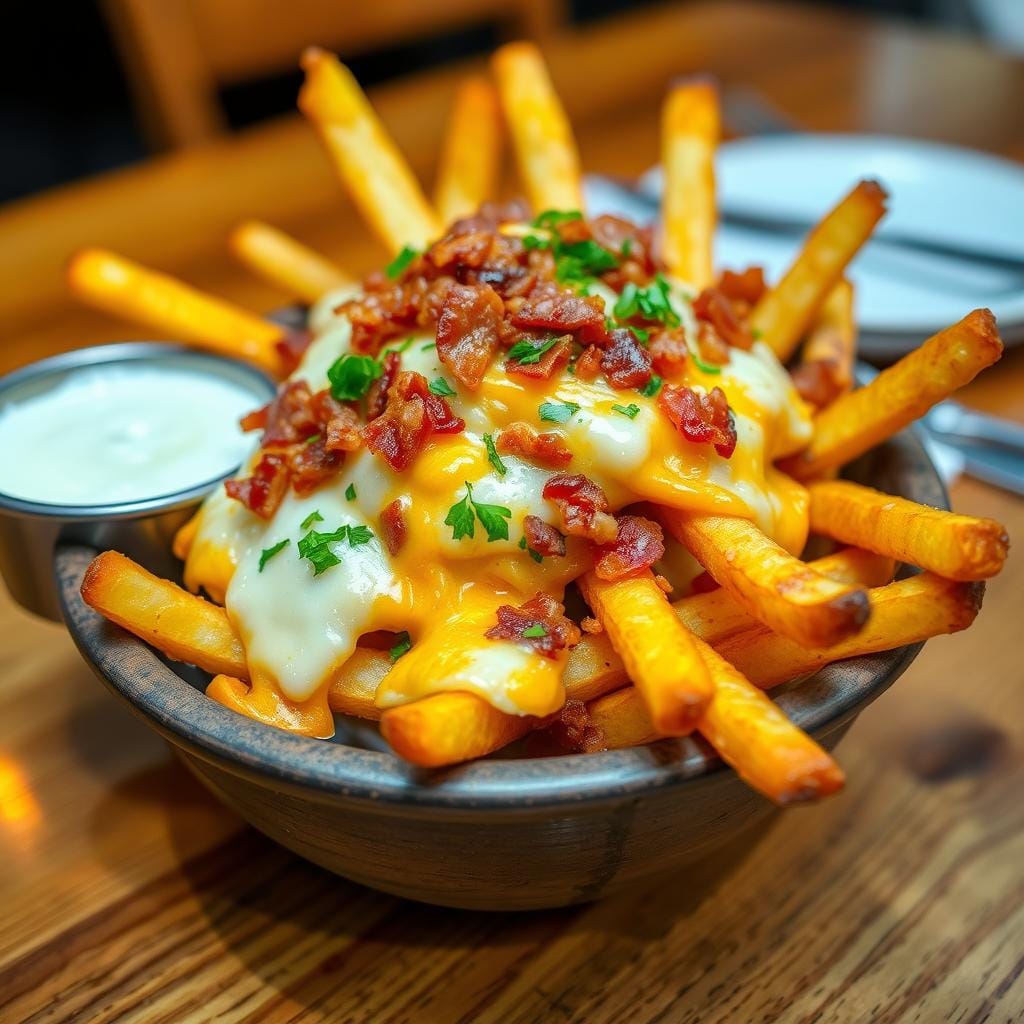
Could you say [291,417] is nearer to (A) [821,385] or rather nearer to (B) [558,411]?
(B) [558,411]

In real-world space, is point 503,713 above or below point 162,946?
above

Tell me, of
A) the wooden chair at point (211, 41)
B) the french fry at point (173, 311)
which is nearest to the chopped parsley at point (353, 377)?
the french fry at point (173, 311)

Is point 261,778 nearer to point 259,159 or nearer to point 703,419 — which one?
point 703,419

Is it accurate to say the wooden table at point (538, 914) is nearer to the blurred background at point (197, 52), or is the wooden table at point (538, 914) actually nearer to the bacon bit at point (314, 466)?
the bacon bit at point (314, 466)

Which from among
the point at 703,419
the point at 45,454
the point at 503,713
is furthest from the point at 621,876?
the point at 45,454

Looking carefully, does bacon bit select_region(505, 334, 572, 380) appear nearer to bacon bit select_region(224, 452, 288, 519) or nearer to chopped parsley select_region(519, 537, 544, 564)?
chopped parsley select_region(519, 537, 544, 564)

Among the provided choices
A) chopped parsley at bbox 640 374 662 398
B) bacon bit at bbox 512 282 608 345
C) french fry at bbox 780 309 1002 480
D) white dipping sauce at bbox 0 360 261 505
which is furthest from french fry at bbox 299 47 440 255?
french fry at bbox 780 309 1002 480
